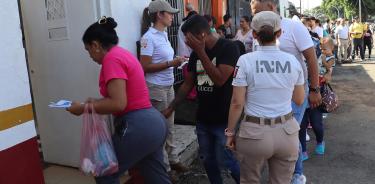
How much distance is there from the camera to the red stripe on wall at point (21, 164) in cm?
262

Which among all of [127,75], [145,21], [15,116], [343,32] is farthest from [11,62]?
[343,32]

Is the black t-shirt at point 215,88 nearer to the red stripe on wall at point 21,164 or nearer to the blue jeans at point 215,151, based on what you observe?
the blue jeans at point 215,151

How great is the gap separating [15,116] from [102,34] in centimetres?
86

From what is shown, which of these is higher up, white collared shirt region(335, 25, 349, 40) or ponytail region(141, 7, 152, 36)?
ponytail region(141, 7, 152, 36)

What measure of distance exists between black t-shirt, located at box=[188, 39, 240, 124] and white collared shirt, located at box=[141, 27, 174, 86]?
0.51 meters

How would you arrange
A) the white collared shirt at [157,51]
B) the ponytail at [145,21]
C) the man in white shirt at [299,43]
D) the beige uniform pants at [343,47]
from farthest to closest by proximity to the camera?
1. the beige uniform pants at [343,47]
2. the ponytail at [145,21]
3. the white collared shirt at [157,51]
4. the man in white shirt at [299,43]

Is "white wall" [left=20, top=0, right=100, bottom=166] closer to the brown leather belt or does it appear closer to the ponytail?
the ponytail

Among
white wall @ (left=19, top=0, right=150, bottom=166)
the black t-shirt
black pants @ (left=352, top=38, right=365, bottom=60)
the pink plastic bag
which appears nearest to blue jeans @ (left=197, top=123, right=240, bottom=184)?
the black t-shirt

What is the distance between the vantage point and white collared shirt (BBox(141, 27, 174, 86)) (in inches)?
147

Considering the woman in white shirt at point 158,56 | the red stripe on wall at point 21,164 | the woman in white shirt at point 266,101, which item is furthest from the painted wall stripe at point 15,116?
the woman in white shirt at point 266,101

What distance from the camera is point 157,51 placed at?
3.80m

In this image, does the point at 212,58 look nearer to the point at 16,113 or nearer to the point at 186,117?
the point at 16,113

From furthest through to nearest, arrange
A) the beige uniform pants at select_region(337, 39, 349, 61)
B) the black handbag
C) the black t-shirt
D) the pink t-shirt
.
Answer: the beige uniform pants at select_region(337, 39, 349, 61) → the black handbag → the black t-shirt → the pink t-shirt

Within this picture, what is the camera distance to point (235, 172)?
133 inches
